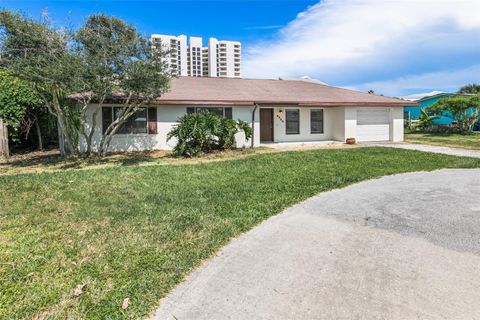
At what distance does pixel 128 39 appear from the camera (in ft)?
35.1

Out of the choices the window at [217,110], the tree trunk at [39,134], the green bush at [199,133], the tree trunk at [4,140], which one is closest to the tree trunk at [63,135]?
the tree trunk at [4,140]

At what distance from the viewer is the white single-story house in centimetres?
1445

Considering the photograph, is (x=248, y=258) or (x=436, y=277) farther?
(x=248, y=258)

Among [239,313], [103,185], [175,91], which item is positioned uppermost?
[175,91]

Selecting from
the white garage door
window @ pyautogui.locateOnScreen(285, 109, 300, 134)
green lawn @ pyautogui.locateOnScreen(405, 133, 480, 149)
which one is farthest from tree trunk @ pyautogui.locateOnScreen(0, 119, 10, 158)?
green lawn @ pyautogui.locateOnScreen(405, 133, 480, 149)

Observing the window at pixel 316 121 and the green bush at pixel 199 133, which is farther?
the window at pixel 316 121

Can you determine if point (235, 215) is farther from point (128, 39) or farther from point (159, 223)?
point (128, 39)

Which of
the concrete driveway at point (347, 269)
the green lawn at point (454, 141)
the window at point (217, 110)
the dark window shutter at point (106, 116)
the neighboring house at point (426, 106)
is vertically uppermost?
the neighboring house at point (426, 106)

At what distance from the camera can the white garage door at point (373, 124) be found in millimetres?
18188

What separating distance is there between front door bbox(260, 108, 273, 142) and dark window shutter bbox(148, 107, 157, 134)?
5.91 metres

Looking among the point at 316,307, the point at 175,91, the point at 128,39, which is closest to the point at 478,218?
the point at 316,307

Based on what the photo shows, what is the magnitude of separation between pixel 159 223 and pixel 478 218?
15.9ft

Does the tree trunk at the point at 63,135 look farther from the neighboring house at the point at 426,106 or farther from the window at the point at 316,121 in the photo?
the neighboring house at the point at 426,106

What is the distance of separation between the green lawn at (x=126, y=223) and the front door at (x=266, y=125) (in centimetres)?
803
